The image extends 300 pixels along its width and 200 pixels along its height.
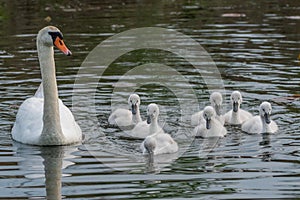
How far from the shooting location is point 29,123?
11.9 m

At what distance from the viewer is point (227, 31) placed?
830 inches

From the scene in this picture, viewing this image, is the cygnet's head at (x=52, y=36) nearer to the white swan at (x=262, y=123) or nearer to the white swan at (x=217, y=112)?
the white swan at (x=217, y=112)

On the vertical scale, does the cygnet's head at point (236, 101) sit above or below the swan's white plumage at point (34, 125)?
above

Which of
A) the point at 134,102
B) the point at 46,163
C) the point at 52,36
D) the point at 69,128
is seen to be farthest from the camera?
the point at 134,102

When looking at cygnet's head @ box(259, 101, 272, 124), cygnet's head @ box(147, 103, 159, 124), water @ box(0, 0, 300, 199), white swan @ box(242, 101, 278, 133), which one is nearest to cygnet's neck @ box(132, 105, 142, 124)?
water @ box(0, 0, 300, 199)

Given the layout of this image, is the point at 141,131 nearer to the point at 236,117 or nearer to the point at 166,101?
the point at 236,117

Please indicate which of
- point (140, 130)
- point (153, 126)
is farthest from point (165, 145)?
point (140, 130)

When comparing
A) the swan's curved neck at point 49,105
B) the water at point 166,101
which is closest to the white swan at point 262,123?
the water at point 166,101

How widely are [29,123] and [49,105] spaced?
2.13ft

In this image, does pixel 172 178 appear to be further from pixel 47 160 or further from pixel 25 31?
pixel 25 31

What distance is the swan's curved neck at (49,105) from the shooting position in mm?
11453

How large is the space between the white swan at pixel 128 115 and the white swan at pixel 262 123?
5.54 ft

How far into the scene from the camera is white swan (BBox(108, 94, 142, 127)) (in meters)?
12.9

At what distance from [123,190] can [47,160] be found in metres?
1.91
